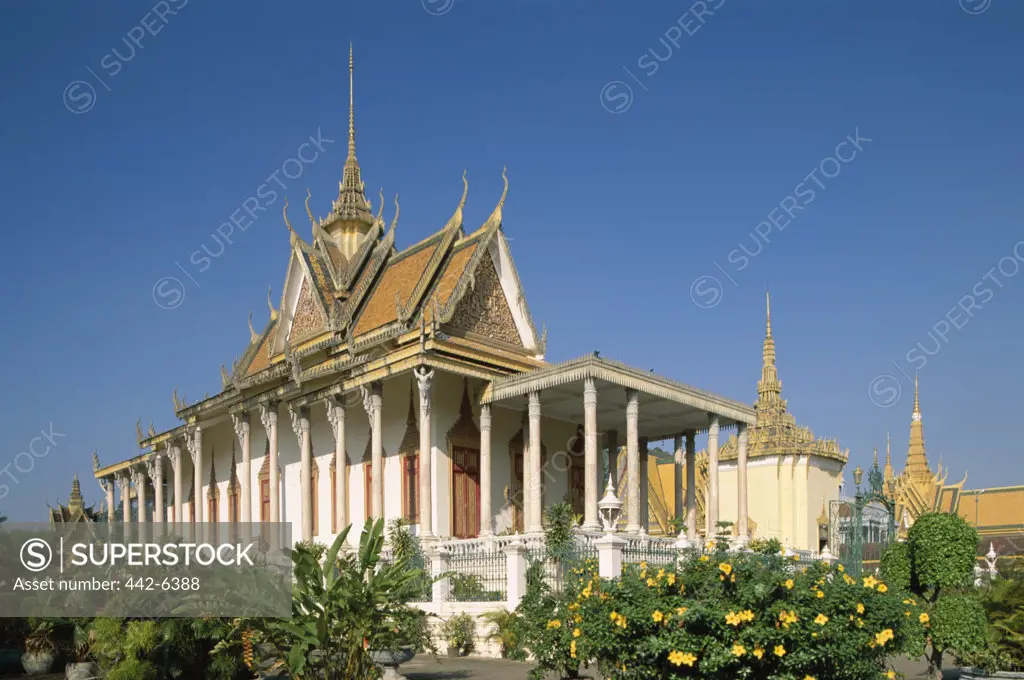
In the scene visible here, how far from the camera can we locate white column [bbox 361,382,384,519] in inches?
882

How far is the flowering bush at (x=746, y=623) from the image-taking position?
8.16 metres

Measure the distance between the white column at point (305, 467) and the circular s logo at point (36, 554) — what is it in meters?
8.95

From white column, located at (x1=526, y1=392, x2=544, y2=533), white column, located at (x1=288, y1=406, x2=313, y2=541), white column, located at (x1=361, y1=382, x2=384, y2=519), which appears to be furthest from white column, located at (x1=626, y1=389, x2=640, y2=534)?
white column, located at (x1=288, y1=406, x2=313, y2=541)

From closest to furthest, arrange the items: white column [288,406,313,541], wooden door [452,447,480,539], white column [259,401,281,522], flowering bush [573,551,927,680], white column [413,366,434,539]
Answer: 1. flowering bush [573,551,927,680]
2. white column [413,366,434,539]
3. wooden door [452,447,480,539]
4. white column [288,406,313,541]
5. white column [259,401,281,522]

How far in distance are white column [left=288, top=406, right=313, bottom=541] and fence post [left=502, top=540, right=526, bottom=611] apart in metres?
8.71

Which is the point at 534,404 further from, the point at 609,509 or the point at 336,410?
the point at 336,410

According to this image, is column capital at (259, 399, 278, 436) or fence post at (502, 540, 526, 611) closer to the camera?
fence post at (502, 540, 526, 611)

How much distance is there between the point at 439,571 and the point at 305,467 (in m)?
7.72

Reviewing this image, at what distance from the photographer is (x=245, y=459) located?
27.6 m

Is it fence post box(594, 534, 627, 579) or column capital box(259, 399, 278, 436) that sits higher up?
column capital box(259, 399, 278, 436)

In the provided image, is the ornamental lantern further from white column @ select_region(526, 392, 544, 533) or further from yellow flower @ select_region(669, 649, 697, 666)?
yellow flower @ select_region(669, 649, 697, 666)

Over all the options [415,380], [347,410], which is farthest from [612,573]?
[347,410]

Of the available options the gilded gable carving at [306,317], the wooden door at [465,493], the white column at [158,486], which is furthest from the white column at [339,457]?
the white column at [158,486]

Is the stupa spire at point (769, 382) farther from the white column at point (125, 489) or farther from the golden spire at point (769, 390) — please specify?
the white column at point (125, 489)
